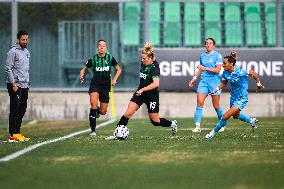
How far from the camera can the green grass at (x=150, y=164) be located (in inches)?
363

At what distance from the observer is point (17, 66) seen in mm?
16484

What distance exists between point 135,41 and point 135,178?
1867cm

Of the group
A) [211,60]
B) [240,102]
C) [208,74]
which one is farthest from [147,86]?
[208,74]

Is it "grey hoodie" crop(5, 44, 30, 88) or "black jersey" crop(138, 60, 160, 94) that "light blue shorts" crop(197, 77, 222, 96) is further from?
"grey hoodie" crop(5, 44, 30, 88)

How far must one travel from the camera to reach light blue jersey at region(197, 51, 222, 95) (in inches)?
761

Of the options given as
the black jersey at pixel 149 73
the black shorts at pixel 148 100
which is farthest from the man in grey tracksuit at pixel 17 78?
the black jersey at pixel 149 73

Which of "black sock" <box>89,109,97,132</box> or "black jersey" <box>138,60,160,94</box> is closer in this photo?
"black jersey" <box>138,60,160,94</box>

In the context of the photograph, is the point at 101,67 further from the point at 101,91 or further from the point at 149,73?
the point at 149,73

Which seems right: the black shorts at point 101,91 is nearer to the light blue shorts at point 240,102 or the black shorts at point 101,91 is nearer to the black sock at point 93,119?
the black sock at point 93,119

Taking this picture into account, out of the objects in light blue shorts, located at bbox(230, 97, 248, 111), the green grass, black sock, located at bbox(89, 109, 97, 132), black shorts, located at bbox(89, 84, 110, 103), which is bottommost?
the green grass

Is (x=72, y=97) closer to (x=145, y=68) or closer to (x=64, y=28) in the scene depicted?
(x=64, y=28)

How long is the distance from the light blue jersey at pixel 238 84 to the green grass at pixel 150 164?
632 millimetres

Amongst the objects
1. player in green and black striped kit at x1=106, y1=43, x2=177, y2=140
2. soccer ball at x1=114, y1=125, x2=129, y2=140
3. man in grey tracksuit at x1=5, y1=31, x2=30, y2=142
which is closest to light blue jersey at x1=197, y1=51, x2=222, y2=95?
player in green and black striped kit at x1=106, y1=43, x2=177, y2=140

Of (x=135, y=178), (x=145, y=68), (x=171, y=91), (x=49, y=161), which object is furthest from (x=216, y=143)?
(x=171, y=91)
